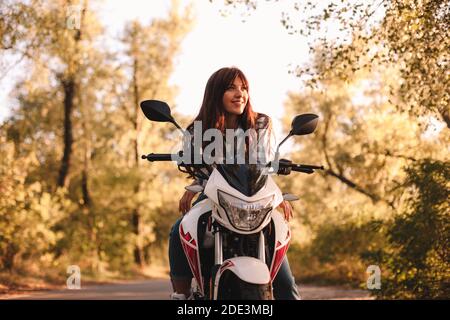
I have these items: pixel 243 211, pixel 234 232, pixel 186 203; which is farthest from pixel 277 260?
pixel 186 203

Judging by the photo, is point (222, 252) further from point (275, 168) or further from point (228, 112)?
point (228, 112)

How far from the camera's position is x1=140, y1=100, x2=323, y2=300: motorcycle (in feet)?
12.5

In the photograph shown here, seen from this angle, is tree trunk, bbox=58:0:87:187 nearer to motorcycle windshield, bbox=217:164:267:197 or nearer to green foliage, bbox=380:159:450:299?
green foliage, bbox=380:159:450:299

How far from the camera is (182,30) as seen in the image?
114 feet

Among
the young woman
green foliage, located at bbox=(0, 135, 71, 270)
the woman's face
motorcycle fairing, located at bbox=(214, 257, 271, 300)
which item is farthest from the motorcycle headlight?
green foliage, located at bbox=(0, 135, 71, 270)

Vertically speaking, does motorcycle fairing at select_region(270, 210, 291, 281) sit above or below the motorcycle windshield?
below

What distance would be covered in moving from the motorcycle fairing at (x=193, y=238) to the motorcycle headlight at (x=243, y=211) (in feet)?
1.05

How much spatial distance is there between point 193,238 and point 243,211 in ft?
1.50

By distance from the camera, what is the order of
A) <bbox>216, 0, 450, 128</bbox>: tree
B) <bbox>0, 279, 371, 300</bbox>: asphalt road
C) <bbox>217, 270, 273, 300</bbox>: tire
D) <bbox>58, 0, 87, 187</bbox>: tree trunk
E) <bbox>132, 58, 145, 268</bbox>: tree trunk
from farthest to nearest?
<bbox>132, 58, 145, 268</bbox>: tree trunk → <bbox>58, 0, 87, 187</bbox>: tree trunk → <bbox>0, 279, 371, 300</bbox>: asphalt road → <bbox>216, 0, 450, 128</bbox>: tree → <bbox>217, 270, 273, 300</bbox>: tire

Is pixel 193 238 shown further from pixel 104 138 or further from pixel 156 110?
pixel 104 138

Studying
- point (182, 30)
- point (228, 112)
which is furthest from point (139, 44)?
point (228, 112)

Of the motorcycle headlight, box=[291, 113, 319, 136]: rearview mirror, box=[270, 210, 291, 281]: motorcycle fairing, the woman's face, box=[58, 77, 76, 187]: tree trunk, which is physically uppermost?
box=[58, 77, 76, 187]: tree trunk

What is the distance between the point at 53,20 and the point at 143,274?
18280mm

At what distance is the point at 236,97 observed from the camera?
4.60 m
